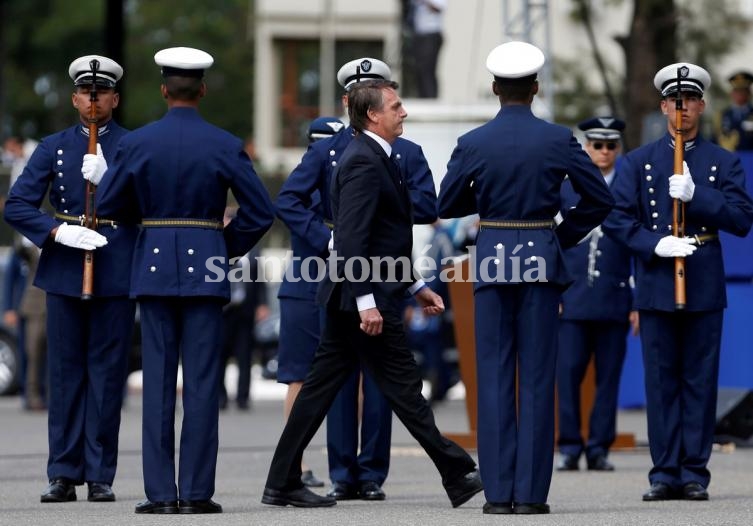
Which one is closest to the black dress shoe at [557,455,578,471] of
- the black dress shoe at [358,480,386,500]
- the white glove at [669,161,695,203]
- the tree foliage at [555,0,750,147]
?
the black dress shoe at [358,480,386,500]

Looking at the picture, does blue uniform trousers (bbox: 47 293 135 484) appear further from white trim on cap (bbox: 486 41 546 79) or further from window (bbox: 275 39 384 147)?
window (bbox: 275 39 384 147)

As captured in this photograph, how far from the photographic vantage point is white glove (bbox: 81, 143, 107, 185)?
1094cm

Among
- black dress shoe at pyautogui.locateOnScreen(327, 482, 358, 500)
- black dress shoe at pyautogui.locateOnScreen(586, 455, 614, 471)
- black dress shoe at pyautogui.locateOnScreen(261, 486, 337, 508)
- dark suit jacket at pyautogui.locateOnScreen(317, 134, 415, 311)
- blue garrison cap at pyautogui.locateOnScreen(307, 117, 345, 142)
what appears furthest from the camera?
black dress shoe at pyautogui.locateOnScreen(586, 455, 614, 471)

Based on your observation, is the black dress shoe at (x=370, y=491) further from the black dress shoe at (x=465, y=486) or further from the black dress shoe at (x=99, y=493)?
the black dress shoe at (x=99, y=493)

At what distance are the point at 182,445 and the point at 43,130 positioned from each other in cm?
5122

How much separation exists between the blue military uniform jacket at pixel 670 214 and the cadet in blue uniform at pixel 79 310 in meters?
2.60

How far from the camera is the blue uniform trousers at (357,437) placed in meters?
11.4

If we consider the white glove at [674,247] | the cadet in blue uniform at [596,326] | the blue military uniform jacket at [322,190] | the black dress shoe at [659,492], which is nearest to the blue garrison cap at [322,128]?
the blue military uniform jacket at [322,190]

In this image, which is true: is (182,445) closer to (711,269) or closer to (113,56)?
(711,269)

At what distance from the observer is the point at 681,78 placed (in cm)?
1116

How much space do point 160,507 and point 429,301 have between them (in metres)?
1.61

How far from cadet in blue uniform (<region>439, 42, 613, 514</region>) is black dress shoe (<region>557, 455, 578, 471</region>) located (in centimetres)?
354

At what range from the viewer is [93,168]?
35.9ft

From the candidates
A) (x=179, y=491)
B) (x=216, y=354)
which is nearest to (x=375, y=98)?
(x=216, y=354)
